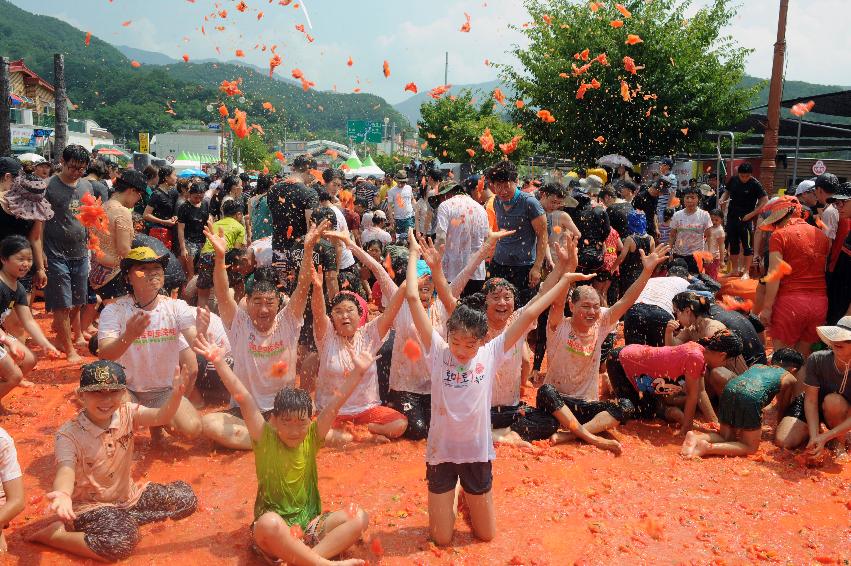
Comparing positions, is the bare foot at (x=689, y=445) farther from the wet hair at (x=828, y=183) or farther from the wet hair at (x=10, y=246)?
the wet hair at (x=10, y=246)

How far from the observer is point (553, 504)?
177 inches

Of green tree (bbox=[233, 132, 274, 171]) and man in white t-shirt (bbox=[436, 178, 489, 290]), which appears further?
green tree (bbox=[233, 132, 274, 171])

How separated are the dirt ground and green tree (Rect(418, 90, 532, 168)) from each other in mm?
35065

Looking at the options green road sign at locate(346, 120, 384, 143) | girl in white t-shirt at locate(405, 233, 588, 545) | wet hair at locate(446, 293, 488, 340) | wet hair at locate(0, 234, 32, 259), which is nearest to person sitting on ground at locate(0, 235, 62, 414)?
wet hair at locate(0, 234, 32, 259)

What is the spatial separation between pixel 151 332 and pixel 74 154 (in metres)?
2.80

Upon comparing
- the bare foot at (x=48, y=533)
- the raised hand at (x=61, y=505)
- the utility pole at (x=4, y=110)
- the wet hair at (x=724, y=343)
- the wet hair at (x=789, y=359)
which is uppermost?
the utility pole at (x=4, y=110)

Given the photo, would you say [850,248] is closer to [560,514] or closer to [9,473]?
[560,514]

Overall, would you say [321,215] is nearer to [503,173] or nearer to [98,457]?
[503,173]

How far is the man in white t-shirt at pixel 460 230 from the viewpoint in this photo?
6949 millimetres

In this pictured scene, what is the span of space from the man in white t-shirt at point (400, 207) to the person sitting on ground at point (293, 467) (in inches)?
384

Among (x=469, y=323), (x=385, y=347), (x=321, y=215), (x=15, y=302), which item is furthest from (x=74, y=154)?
(x=469, y=323)

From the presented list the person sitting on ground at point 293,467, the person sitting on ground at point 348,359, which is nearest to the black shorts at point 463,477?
the person sitting on ground at point 293,467

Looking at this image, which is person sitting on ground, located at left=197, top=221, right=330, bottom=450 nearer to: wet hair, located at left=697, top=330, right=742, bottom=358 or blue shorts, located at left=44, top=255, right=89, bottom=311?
blue shorts, located at left=44, top=255, right=89, bottom=311

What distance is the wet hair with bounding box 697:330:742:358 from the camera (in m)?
5.58
